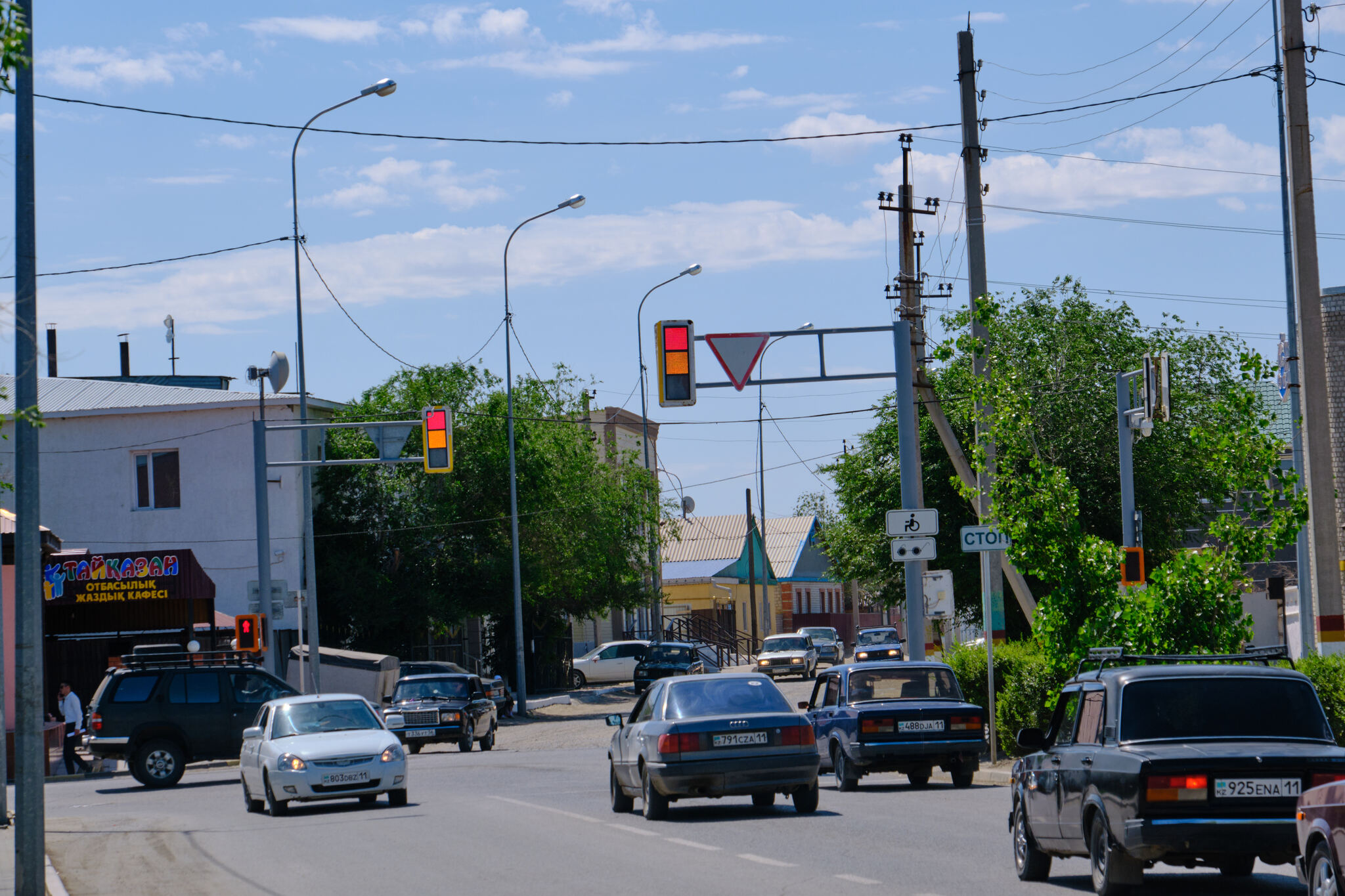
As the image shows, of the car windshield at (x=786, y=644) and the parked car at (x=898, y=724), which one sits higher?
the parked car at (x=898, y=724)

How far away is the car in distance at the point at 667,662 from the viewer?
164ft

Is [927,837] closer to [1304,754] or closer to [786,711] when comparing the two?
[786,711]

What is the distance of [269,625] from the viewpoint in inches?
1363

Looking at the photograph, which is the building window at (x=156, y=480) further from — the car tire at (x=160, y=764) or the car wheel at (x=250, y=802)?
the car wheel at (x=250, y=802)

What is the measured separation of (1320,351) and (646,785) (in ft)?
28.3

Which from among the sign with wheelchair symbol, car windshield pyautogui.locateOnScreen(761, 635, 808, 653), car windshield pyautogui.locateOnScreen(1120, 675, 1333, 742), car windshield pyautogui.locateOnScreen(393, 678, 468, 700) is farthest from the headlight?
car windshield pyautogui.locateOnScreen(761, 635, 808, 653)

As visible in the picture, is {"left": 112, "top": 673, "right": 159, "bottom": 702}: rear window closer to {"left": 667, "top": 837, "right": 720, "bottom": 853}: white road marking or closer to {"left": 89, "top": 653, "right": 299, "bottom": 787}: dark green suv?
{"left": 89, "top": 653, "right": 299, "bottom": 787}: dark green suv

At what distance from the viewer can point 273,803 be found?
1989 centimetres

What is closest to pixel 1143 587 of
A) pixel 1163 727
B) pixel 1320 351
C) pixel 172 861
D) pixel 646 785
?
pixel 1320 351

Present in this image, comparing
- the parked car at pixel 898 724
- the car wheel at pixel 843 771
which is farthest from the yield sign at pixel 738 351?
the car wheel at pixel 843 771

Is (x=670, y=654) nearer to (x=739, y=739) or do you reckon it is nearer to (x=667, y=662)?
(x=667, y=662)

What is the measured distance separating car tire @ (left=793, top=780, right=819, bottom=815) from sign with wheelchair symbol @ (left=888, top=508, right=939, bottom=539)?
7702 mm

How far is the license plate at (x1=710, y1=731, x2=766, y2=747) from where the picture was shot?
53.2 feet

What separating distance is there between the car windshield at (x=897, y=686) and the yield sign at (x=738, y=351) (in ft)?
16.2
